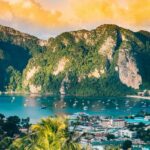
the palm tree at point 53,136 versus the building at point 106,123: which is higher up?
the palm tree at point 53,136

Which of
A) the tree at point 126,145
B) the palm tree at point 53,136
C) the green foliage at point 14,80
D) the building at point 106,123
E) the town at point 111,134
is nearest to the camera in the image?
the palm tree at point 53,136

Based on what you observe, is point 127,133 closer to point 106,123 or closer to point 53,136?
point 106,123

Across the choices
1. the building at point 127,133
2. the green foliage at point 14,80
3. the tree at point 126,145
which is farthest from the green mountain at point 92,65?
the tree at point 126,145

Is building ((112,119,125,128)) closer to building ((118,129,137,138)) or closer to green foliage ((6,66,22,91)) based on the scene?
building ((118,129,137,138))

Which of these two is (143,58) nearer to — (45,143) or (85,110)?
(85,110)

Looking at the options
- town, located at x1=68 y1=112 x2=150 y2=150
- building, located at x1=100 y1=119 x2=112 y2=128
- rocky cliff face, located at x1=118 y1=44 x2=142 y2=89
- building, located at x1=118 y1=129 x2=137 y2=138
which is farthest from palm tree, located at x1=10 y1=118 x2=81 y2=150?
rocky cliff face, located at x1=118 y1=44 x2=142 y2=89

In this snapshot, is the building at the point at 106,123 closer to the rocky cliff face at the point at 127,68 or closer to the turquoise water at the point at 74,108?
the turquoise water at the point at 74,108

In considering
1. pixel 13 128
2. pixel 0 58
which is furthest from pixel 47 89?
pixel 13 128
